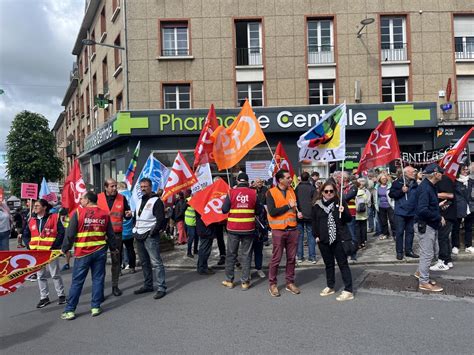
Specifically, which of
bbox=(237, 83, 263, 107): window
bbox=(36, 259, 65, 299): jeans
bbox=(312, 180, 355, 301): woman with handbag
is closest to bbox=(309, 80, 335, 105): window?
bbox=(237, 83, 263, 107): window

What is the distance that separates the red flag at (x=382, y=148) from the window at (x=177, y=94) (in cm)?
1307

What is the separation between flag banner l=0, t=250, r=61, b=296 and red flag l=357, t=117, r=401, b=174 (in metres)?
6.14

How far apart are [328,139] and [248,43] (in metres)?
13.8

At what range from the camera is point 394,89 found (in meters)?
20.2

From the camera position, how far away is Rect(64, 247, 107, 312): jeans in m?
5.60

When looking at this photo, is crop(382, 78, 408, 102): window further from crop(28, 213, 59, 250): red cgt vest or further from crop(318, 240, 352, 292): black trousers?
crop(28, 213, 59, 250): red cgt vest

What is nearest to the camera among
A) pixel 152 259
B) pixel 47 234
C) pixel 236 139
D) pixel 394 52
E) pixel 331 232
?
pixel 331 232

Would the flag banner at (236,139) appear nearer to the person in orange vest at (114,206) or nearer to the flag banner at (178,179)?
the flag banner at (178,179)

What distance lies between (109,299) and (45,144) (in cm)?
3003

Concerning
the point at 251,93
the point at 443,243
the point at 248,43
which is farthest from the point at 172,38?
the point at 443,243

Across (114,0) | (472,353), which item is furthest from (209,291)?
(114,0)

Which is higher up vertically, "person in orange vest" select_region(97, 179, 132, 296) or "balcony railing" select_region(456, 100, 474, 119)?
"balcony railing" select_region(456, 100, 474, 119)

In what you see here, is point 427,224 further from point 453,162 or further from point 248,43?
point 248,43

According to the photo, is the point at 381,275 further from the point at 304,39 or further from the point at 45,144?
the point at 45,144
